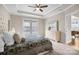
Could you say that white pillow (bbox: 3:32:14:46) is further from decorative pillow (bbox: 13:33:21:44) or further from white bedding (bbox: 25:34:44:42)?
white bedding (bbox: 25:34:44:42)

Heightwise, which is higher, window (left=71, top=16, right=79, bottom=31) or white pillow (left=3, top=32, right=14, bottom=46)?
window (left=71, top=16, right=79, bottom=31)

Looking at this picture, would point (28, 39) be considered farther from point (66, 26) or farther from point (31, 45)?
point (66, 26)

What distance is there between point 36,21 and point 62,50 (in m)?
0.86

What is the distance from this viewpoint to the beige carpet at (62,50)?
234cm

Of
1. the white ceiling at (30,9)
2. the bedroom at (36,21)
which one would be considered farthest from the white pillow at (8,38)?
the white ceiling at (30,9)

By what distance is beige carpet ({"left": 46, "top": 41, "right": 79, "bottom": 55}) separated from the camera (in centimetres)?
234

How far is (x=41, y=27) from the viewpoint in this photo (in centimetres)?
250

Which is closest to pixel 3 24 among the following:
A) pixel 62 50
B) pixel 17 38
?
pixel 17 38

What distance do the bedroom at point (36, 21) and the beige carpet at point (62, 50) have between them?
0.26 ft

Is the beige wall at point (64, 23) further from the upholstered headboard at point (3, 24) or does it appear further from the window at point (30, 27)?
the upholstered headboard at point (3, 24)

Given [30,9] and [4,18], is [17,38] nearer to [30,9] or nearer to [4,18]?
[4,18]

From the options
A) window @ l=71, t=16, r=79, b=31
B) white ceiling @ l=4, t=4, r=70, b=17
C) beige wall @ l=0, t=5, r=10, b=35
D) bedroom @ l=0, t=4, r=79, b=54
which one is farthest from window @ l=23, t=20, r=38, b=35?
window @ l=71, t=16, r=79, b=31

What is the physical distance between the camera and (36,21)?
2498 mm

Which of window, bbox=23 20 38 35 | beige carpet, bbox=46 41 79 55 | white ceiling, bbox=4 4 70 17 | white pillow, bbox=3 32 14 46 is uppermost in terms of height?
white ceiling, bbox=4 4 70 17
